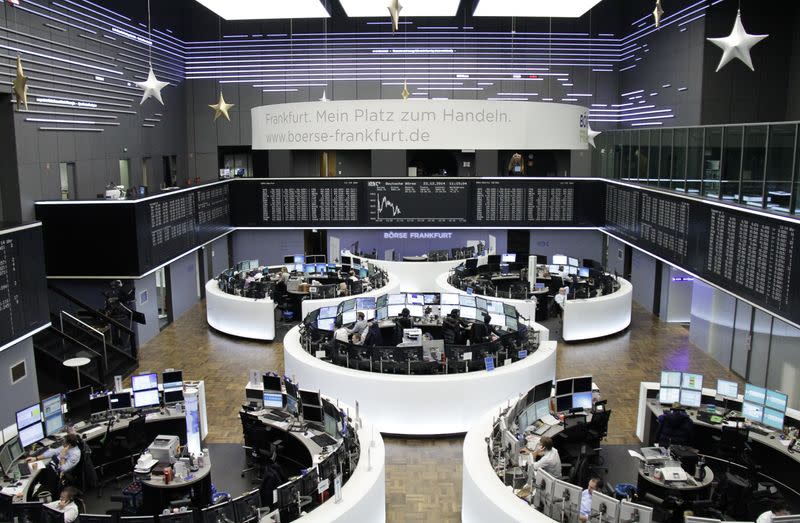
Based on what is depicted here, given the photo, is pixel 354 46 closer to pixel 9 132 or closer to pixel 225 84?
pixel 225 84

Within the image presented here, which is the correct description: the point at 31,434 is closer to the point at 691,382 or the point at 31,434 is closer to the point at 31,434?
the point at 31,434

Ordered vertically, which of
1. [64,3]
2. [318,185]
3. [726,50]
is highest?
[64,3]

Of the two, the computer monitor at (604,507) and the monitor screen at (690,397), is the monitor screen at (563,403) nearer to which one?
the monitor screen at (690,397)

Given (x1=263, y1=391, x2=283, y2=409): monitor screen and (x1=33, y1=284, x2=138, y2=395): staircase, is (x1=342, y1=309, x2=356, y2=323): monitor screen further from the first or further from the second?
(x1=33, y1=284, x2=138, y2=395): staircase

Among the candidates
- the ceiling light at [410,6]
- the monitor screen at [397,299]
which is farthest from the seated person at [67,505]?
the ceiling light at [410,6]

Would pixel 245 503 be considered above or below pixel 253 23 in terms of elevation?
below

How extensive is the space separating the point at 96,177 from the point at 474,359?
37.7 ft

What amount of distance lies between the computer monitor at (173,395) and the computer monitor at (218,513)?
13.4 ft

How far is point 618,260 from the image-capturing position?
72.7 feet

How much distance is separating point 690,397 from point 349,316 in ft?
23.4

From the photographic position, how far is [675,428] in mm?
9867

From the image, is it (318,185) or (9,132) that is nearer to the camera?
(9,132)

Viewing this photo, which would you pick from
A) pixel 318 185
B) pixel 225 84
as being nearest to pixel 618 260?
pixel 318 185

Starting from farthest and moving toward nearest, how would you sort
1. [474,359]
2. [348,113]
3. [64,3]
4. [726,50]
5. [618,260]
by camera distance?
[618,260]
[64,3]
[726,50]
[474,359]
[348,113]
